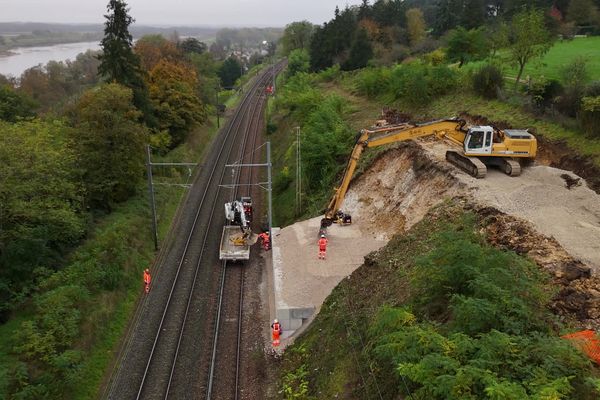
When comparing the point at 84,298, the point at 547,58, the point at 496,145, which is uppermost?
the point at 547,58

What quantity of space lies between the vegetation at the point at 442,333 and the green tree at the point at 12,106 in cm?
3761

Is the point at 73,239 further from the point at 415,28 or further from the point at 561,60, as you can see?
the point at 415,28

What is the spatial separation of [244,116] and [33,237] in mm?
47333

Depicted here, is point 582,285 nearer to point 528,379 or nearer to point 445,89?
point 528,379

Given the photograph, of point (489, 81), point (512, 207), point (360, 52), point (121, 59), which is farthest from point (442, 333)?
point (360, 52)

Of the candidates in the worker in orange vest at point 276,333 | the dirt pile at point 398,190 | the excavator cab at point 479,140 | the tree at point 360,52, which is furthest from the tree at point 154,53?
the worker in orange vest at point 276,333

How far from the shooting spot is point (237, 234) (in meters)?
29.3

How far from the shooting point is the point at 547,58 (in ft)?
141

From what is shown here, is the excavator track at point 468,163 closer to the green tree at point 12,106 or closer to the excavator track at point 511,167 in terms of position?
the excavator track at point 511,167

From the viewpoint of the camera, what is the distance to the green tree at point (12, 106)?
4322cm

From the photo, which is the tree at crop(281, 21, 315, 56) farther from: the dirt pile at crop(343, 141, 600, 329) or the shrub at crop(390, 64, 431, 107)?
the dirt pile at crop(343, 141, 600, 329)

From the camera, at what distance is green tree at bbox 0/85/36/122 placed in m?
43.2

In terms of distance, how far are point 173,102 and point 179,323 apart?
3086cm

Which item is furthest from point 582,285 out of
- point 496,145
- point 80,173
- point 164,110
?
point 164,110
